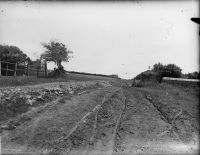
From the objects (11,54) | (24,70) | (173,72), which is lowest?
(24,70)

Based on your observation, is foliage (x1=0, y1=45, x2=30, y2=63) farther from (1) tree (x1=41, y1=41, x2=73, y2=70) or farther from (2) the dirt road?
(2) the dirt road

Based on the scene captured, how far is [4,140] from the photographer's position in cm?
1711

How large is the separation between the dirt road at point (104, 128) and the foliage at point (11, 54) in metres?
34.7

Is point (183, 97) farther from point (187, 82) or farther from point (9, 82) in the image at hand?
point (9, 82)

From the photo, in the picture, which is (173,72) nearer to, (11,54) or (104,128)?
(11,54)

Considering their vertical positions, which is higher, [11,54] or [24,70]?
[11,54]

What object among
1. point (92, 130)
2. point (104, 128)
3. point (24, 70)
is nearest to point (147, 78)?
point (24, 70)

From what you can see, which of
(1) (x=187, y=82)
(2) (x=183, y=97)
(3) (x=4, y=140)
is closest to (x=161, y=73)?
(1) (x=187, y=82)

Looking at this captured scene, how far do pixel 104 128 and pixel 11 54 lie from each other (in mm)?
43938

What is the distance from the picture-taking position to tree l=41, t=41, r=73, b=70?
57.7 m

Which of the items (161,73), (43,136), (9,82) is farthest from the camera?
(161,73)

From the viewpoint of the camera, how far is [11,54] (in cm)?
6038

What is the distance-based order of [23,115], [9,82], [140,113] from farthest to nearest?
[9,82] < [140,113] < [23,115]

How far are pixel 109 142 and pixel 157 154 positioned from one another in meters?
2.46
